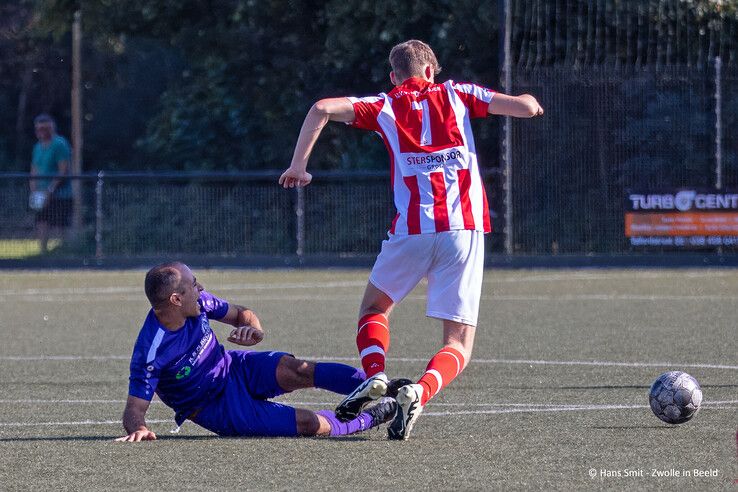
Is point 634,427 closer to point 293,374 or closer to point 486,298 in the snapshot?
point 293,374

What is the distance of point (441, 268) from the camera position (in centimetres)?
715

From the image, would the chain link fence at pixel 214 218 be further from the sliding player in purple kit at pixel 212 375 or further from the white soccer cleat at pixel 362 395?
the white soccer cleat at pixel 362 395

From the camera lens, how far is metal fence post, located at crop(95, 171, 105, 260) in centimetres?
2348

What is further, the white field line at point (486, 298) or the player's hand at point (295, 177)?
the white field line at point (486, 298)

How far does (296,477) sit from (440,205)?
1.93 metres

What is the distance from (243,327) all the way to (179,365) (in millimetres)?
343

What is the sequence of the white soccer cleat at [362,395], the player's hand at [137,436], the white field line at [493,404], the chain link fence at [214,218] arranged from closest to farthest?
the white soccer cleat at [362,395], the player's hand at [137,436], the white field line at [493,404], the chain link fence at [214,218]

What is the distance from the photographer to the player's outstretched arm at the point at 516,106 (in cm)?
699

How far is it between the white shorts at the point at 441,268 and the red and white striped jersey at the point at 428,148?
0.06 m

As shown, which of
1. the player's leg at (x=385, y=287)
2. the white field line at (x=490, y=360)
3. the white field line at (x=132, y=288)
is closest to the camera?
the player's leg at (x=385, y=287)

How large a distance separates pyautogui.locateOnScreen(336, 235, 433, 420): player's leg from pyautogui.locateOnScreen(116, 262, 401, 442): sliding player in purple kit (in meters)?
0.14

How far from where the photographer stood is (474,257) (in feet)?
23.4

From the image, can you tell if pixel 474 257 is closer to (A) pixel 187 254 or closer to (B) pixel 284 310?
(B) pixel 284 310

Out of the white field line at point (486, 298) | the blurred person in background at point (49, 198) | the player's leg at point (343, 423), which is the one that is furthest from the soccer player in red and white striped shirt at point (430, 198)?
the blurred person in background at point (49, 198)
